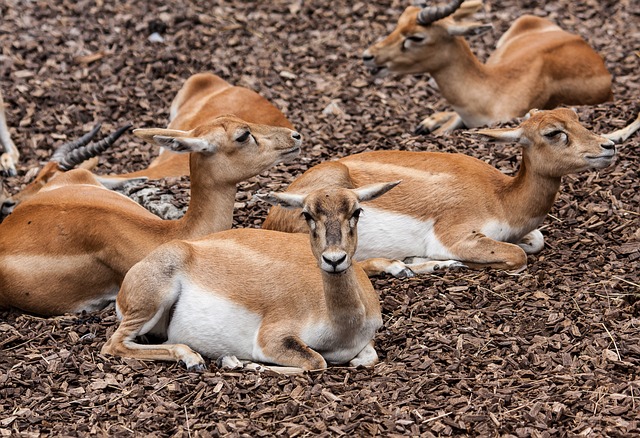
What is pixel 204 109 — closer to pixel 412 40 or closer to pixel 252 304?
pixel 412 40

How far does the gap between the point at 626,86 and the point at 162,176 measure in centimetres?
545

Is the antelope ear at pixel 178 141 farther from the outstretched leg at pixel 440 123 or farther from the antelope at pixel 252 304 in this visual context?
the outstretched leg at pixel 440 123

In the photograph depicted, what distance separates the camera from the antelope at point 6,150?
38.2 ft

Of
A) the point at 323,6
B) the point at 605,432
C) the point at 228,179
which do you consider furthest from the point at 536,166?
the point at 323,6

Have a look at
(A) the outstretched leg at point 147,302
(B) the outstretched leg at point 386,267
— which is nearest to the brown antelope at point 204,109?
(B) the outstretched leg at point 386,267

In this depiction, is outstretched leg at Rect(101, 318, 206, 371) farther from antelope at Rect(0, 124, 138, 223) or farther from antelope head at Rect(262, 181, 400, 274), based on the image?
antelope at Rect(0, 124, 138, 223)

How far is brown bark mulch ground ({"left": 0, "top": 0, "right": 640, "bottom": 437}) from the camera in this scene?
6422 mm

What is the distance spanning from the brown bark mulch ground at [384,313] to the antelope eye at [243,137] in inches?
42.8

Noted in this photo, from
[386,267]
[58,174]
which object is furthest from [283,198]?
[58,174]

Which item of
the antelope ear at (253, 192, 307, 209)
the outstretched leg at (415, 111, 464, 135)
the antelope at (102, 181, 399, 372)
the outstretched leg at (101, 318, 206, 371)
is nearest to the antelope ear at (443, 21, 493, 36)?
the outstretched leg at (415, 111, 464, 135)

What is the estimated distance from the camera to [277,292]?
7.41 m

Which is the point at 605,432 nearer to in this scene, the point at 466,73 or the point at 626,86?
the point at 466,73

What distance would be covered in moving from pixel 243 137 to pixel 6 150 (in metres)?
4.38

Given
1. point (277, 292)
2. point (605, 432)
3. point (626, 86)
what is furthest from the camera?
point (626, 86)
